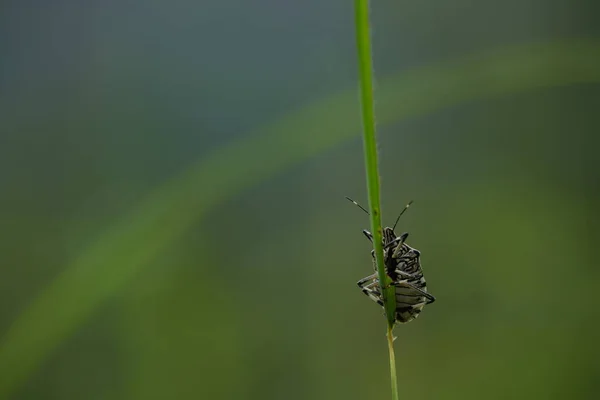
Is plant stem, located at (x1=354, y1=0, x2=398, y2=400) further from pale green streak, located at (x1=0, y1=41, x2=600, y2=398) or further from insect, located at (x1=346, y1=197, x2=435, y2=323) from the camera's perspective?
pale green streak, located at (x1=0, y1=41, x2=600, y2=398)

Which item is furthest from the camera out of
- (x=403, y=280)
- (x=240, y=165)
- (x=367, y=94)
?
(x=240, y=165)

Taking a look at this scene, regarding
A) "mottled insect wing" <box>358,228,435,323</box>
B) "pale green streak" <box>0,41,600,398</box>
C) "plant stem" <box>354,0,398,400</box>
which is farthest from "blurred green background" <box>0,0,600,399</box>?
"plant stem" <box>354,0,398,400</box>

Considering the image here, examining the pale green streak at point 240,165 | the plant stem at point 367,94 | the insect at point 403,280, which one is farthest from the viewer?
the pale green streak at point 240,165

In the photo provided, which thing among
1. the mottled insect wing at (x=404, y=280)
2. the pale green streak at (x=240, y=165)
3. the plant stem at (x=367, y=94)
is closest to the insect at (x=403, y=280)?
the mottled insect wing at (x=404, y=280)

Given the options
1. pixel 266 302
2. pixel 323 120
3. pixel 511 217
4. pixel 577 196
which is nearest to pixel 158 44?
pixel 323 120

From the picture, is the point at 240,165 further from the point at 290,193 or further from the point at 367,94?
the point at 367,94

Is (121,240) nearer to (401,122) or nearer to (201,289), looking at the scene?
(201,289)

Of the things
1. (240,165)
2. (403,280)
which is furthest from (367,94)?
(240,165)

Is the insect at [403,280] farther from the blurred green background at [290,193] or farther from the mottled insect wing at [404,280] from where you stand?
the blurred green background at [290,193]
